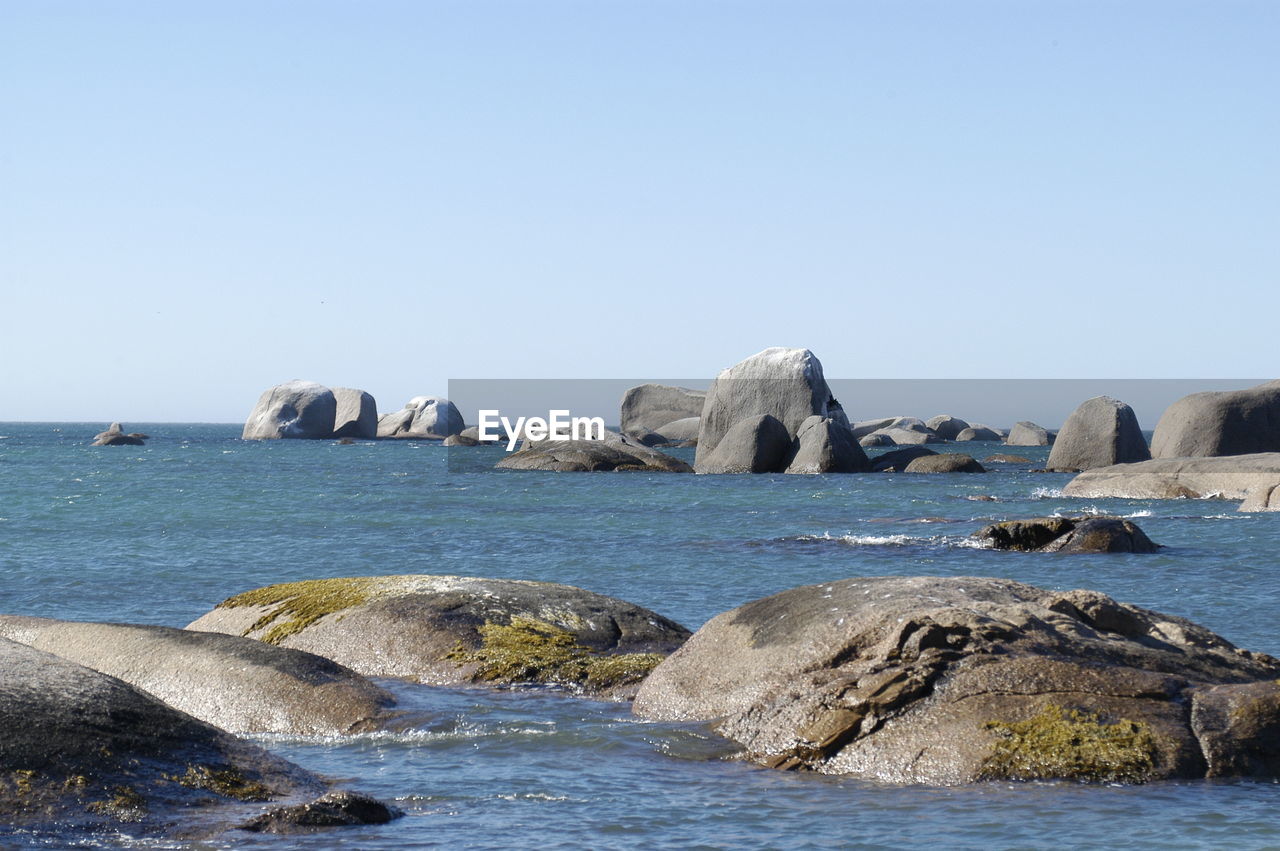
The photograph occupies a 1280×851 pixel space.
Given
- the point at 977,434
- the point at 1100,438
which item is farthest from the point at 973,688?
the point at 977,434

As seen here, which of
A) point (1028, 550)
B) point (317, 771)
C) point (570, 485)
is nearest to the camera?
point (317, 771)

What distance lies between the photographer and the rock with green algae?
6.81m

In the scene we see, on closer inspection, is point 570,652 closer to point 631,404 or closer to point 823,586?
point 823,586

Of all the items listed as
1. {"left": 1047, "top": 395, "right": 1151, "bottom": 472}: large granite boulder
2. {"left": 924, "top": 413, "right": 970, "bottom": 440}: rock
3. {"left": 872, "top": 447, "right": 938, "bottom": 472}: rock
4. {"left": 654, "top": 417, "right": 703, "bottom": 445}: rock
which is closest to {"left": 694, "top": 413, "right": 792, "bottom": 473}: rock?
{"left": 872, "top": 447, "right": 938, "bottom": 472}: rock

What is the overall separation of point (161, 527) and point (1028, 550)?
20.6 metres

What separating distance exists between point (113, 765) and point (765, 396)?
185 feet

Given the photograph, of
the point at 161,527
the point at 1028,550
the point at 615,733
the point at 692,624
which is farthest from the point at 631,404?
the point at 615,733

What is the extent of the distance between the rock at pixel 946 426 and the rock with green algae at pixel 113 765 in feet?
393

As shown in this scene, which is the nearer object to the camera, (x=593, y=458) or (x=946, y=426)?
(x=593, y=458)

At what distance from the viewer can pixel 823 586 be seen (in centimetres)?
1035

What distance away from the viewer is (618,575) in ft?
74.2

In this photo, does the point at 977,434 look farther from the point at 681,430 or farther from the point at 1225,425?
the point at 1225,425

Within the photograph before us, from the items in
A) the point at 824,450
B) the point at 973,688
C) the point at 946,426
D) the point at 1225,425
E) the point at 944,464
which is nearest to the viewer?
the point at 973,688

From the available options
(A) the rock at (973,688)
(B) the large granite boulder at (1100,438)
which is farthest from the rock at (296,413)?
(A) the rock at (973,688)
